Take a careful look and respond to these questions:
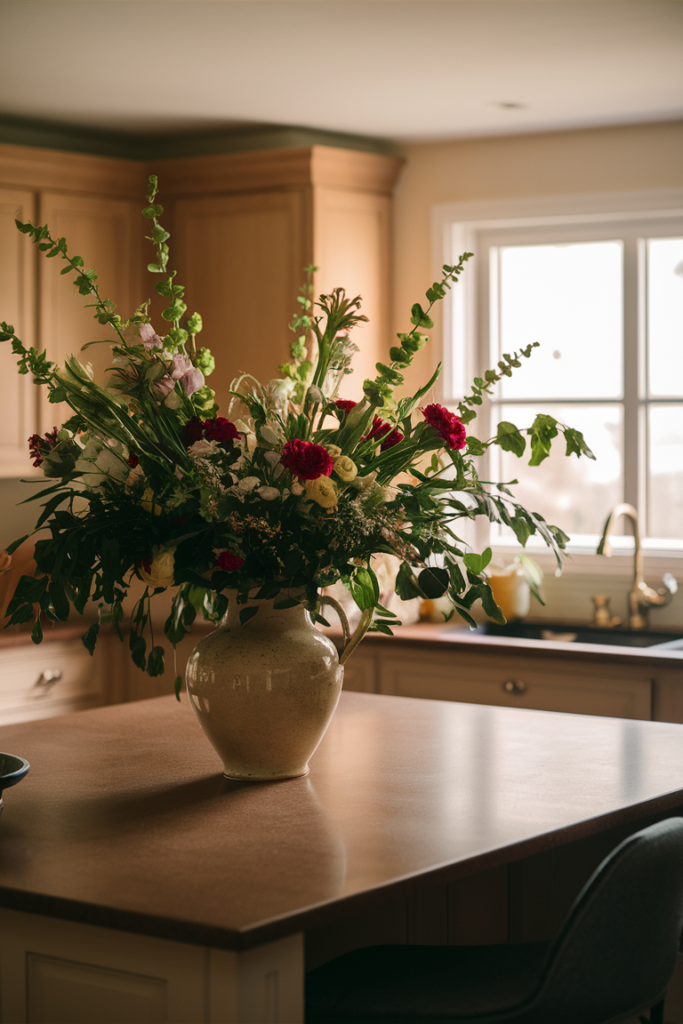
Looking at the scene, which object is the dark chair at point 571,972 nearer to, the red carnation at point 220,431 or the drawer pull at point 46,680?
the red carnation at point 220,431

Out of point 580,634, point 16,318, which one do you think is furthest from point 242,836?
point 16,318

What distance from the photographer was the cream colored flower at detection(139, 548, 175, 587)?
192 centimetres

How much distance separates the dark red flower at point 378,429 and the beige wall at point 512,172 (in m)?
1.90

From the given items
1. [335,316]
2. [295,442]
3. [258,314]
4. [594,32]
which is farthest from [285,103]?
[295,442]

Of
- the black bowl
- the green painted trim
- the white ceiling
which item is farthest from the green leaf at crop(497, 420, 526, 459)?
the green painted trim

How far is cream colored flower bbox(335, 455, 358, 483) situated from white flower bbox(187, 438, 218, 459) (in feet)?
0.62

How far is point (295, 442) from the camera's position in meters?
1.88

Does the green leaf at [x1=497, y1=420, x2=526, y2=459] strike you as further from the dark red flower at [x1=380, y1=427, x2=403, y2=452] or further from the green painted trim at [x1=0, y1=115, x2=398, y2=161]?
the green painted trim at [x1=0, y1=115, x2=398, y2=161]

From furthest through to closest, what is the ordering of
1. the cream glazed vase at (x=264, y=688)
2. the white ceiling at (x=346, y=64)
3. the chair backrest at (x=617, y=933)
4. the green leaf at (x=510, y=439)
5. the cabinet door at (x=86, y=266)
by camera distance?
the cabinet door at (x=86, y=266) → the white ceiling at (x=346, y=64) → the green leaf at (x=510, y=439) → the cream glazed vase at (x=264, y=688) → the chair backrest at (x=617, y=933)

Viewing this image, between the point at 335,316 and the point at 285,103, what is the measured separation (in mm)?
1900

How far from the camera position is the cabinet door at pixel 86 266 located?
4.07 meters

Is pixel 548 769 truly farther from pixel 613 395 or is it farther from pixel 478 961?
pixel 613 395

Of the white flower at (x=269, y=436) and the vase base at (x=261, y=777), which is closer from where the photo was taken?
the white flower at (x=269, y=436)

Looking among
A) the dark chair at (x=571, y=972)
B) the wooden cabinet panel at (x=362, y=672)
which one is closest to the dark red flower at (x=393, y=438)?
the dark chair at (x=571, y=972)
